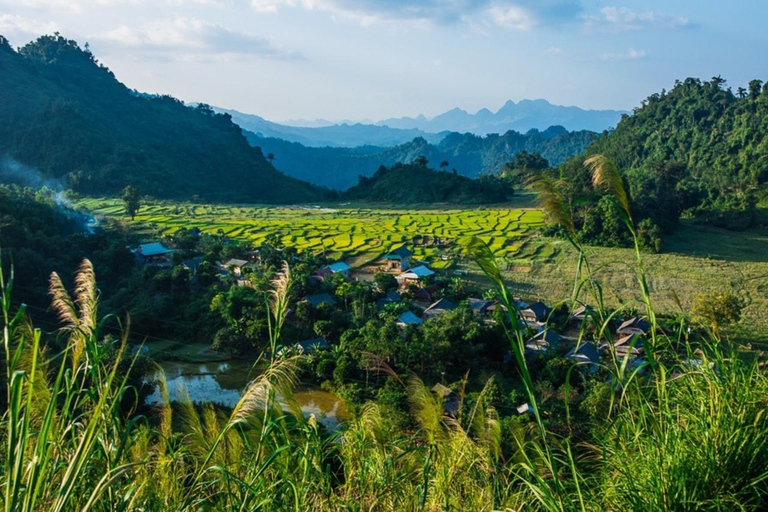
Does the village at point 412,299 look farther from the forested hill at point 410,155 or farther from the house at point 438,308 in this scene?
the forested hill at point 410,155

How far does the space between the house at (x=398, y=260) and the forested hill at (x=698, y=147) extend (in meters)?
17.3

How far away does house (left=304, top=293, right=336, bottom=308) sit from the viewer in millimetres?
19581

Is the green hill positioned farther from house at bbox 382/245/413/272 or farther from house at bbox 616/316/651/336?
house at bbox 616/316/651/336

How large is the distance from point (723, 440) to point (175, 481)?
3092 millimetres

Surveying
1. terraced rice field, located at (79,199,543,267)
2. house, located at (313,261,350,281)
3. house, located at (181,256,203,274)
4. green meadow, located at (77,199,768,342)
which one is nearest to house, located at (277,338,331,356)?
house, located at (313,261,350,281)

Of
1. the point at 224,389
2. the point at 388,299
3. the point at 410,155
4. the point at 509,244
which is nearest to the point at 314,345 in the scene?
the point at 224,389

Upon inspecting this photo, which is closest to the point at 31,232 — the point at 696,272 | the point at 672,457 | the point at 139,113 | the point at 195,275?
the point at 195,275

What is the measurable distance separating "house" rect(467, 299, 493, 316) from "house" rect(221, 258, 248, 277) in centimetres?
1075

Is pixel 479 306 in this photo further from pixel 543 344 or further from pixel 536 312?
pixel 543 344

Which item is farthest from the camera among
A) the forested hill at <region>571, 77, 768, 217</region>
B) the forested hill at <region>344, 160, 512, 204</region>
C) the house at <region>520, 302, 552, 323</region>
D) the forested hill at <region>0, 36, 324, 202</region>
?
the forested hill at <region>344, 160, 512, 204</region>

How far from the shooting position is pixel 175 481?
339 centimetres

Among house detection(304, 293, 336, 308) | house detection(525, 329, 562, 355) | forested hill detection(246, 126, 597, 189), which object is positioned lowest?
house detection(525, 329, 562, 355)

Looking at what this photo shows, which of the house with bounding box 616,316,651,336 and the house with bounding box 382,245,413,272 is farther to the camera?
the house with bounding box 382,245,413,272

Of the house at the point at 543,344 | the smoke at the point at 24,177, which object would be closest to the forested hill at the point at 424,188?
the smoke at the point at 24,177
